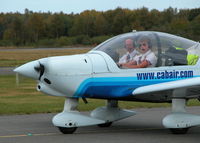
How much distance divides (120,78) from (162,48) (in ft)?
3.39

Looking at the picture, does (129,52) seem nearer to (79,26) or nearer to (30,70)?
(30,70)

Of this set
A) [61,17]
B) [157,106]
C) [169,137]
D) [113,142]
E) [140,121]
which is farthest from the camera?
[61,17]

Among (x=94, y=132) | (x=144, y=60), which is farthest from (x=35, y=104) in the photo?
(x=144, y=60)

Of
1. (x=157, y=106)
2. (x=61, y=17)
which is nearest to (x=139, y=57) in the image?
(x=157, y=106)

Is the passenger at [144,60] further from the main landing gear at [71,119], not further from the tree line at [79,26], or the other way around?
the tree line at [79,26]

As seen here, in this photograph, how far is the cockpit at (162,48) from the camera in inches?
405

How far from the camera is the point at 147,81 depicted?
33.4ft

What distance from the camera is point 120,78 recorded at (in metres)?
10.1

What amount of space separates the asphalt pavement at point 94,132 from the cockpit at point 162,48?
54.9 inches

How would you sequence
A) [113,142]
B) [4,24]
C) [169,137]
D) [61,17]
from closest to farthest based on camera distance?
[113,142]
[169,137]
[61,17]
[4,24]

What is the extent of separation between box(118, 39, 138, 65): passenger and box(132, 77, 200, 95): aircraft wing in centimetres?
62

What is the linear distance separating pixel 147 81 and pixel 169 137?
1.19 metres

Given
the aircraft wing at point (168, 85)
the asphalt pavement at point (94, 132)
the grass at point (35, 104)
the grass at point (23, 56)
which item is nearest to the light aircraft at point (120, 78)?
the aircraft wing at point (168, 85)

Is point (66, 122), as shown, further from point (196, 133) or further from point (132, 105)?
point (132, 105)
